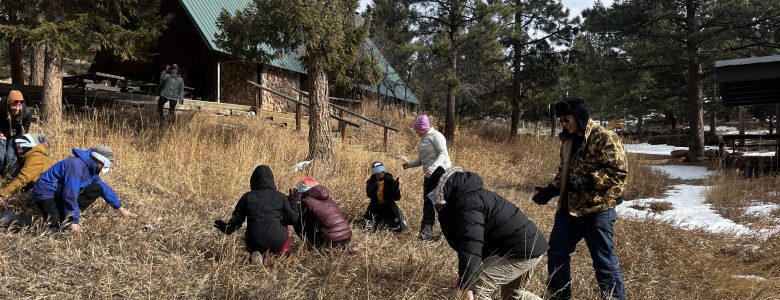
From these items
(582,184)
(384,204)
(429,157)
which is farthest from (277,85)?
(582,184)

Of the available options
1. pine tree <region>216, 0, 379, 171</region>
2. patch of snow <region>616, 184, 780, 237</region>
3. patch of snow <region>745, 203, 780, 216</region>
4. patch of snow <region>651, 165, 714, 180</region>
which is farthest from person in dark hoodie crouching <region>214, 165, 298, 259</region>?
patch of snow <region>651, 165, 714, 180</region>

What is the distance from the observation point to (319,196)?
4453mm

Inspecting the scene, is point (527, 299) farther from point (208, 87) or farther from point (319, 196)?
point (208, 87)

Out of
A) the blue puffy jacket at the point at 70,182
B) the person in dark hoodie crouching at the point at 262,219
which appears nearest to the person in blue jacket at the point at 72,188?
the blue puffy jacket at the point at 70,182

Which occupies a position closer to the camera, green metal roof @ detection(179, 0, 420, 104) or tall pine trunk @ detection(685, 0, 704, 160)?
green metal roof @ detection(179, 0, 420, 104)

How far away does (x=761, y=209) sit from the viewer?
26.1ft

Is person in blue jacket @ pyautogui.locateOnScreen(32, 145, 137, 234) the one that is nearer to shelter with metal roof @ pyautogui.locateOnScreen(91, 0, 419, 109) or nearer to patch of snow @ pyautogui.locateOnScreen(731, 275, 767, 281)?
patch of snow @ pyautogui.locateOnScreen(731, 275, 767, 281)

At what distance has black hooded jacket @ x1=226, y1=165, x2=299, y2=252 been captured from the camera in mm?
3939

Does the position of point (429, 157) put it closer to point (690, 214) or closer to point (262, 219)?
point (262, 219)

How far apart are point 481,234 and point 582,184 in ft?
3.19

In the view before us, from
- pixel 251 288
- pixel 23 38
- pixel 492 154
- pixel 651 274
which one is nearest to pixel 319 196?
pixel 251 288

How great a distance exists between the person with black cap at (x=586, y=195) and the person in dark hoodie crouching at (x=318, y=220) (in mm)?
1666

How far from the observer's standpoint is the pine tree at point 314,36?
8523mm

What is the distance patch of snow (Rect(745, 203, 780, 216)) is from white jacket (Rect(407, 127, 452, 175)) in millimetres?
5421
